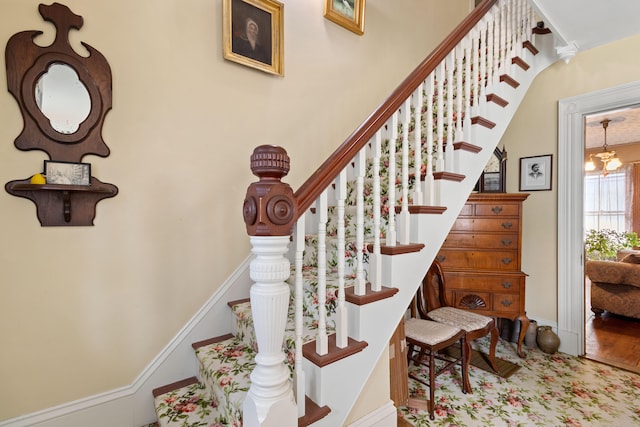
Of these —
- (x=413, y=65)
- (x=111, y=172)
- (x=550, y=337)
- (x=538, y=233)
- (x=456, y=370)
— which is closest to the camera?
(x=111, y=172)

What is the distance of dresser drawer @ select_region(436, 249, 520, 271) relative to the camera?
2.51 meters

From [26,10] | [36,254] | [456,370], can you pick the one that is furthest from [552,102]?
[36,254]

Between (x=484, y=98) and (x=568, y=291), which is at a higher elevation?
(x=484, y=98)

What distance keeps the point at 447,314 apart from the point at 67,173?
2.63 metres

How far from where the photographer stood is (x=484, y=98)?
1.93 metres

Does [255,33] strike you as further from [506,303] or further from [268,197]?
[506,303]

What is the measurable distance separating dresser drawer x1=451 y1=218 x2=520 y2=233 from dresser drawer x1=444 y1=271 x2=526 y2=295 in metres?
0.38

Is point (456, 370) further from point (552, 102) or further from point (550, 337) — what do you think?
point (552, 102)

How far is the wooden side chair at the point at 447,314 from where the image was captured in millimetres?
2150

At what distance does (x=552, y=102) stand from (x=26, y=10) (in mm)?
3793

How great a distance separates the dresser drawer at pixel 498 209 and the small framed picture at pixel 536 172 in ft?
1.85

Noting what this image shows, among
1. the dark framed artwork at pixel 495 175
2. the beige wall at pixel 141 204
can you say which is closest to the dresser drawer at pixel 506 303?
the dark framed artwork at pixel 495 175

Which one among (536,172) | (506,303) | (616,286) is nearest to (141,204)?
(506,303)

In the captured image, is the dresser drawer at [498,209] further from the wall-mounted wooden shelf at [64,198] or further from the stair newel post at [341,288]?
the wall-mounted wooden shelf at [64,198]
